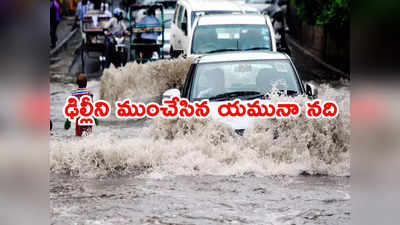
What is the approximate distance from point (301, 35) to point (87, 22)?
14118 millimetres

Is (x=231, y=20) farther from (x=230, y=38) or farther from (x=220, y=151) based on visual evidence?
(x=220, y=151)

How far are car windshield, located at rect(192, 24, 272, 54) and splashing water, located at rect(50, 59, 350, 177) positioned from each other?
4.47m

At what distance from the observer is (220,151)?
10086 mm

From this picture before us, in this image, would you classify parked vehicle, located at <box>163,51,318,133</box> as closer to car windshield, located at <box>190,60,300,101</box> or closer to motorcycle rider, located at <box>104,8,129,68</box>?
car windshield, located at <box>190,60,300,101</box>

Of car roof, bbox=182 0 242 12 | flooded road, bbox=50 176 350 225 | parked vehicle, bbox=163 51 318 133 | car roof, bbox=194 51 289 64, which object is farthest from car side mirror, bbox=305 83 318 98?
car roof, bbox=182 0 242 12

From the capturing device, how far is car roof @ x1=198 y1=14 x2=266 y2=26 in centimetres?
1574

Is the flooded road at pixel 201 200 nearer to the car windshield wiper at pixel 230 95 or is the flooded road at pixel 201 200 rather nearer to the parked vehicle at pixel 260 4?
the car windshield wiper at pixel 230 95

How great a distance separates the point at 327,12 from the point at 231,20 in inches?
318

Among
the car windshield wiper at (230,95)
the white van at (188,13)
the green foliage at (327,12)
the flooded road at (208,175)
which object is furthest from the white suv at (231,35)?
the green foliage at (327,12)

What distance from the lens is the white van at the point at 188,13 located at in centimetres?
1853
